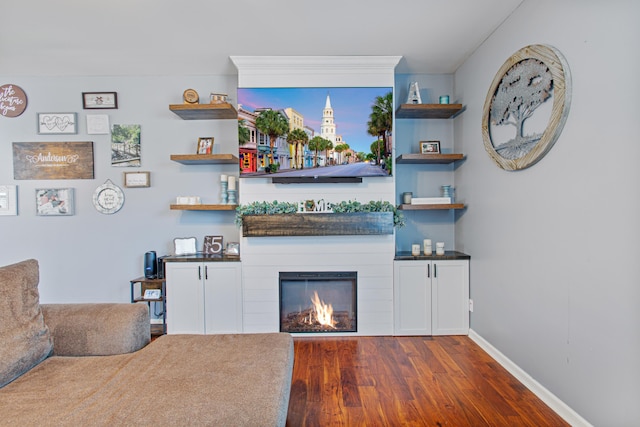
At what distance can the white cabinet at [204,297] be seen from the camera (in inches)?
122

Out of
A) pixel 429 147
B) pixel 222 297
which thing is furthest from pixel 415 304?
pixel 222 297

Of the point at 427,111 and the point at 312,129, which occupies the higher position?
the point at 427,111

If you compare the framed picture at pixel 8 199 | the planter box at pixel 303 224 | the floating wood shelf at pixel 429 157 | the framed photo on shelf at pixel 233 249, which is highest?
the floating wood shelf at pixel 429 157

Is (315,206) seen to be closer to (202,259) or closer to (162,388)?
(202,259)

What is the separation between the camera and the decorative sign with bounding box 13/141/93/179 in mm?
3420

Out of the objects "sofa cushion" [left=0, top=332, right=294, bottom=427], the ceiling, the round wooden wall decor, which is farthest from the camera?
the ceiling

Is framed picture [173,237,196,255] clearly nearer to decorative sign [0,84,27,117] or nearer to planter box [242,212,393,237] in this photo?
planter box [242,212,393,237]

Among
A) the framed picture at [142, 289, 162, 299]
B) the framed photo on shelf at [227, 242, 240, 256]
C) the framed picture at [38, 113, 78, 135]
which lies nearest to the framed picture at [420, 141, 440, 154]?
the framed photo on shelf at [227, 242, 240, 256]

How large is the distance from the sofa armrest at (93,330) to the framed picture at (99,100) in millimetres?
2491

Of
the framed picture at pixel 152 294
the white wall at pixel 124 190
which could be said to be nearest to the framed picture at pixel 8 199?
the white wall at pixel 124 190

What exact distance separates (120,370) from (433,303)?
2.61 metres

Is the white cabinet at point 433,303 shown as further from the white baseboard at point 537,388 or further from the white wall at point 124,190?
the white wall at point 124,190

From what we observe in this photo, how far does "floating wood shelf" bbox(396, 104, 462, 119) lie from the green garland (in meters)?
0.99

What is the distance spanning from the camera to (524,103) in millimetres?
2162
